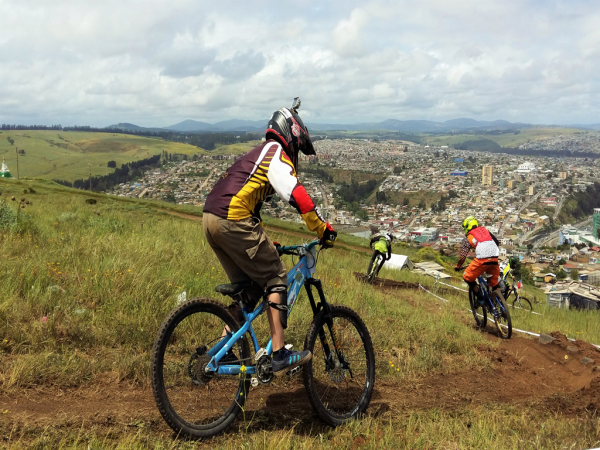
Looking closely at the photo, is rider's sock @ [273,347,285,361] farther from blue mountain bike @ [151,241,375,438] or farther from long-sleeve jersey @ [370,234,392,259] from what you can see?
long-sleeve jersey @ [370,234,392,259]

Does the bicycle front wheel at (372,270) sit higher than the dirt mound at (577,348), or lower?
higher

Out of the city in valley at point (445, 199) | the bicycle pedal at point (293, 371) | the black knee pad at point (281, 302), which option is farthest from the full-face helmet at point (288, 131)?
the city in valley at point (445, 199)

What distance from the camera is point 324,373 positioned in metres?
4.40

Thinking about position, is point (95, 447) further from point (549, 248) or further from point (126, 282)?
point (549, 248)

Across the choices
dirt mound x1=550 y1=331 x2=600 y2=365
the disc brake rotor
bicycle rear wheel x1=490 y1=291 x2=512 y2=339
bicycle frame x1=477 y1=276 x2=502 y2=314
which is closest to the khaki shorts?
the disc brake rotor

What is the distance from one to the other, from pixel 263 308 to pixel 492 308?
717 centimetres

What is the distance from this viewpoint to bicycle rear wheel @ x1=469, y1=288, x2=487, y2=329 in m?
9.42

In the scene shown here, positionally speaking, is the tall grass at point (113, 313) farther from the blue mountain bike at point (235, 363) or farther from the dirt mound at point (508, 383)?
the blue mountain bike at point (235, 363)

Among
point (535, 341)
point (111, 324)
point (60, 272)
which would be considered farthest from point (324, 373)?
point (535, 341)

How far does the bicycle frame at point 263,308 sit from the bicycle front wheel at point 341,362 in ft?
0.38

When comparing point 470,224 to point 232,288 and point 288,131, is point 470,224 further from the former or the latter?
point 232,288

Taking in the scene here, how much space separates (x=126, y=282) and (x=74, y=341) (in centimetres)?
123

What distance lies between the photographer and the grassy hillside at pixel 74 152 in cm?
10381

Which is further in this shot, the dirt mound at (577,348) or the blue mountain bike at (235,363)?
the dirt mound at (577,348)
